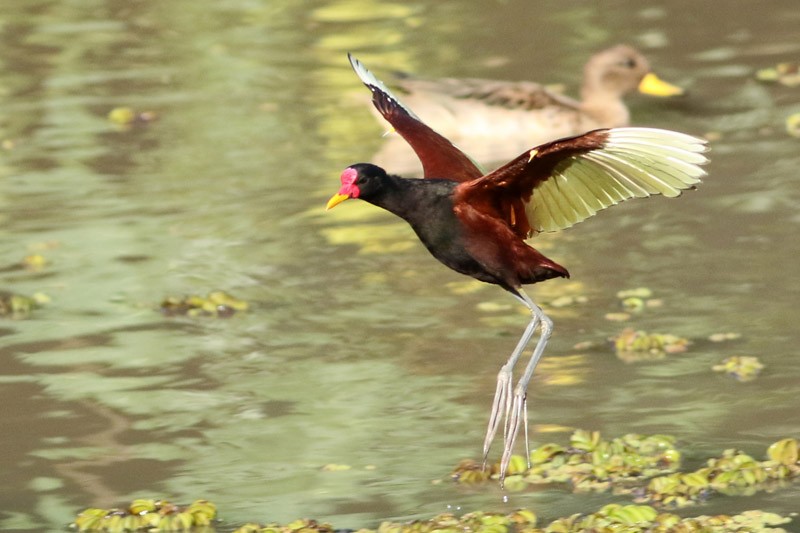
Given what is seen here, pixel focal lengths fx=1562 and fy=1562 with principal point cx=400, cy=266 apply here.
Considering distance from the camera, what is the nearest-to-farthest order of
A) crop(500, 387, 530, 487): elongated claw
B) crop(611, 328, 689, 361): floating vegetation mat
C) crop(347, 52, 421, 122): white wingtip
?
1. crop(500, 387, 530, 487): elongated claw
2. crop(347, 52, 421, 122): white wingtip
3. crop(611, 328, 689, 361): floating vegetation mat

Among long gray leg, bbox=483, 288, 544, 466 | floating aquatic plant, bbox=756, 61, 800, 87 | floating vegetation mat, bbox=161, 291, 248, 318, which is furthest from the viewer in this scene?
floating aquatic plant, bbox=756, 61, 800, 87

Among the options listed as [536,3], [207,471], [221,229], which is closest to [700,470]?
[207,471]

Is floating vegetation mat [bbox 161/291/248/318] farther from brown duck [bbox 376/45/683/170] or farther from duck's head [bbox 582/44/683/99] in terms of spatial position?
duck's head [bbox 582/44/683/99]

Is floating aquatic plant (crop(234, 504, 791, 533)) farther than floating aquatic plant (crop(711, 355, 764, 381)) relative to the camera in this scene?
No

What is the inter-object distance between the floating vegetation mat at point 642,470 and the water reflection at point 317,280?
102 millimetres

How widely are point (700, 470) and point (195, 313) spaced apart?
3.23 meters

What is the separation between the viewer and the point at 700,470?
5.65 metres

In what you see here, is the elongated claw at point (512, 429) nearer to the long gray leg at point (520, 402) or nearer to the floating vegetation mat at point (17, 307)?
the long gray leg at point (520, 402)

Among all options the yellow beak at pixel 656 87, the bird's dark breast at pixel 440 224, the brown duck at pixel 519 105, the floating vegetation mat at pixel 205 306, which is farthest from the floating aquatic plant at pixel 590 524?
the yellow beak at pixel 656 87

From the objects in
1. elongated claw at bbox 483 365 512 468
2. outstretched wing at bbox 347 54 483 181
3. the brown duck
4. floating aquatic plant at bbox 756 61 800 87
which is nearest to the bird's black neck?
outstretched wing at bbox 347 54 483 181

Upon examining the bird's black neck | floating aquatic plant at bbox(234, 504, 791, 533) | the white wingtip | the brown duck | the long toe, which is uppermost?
the brown duck

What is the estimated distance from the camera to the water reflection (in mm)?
6281

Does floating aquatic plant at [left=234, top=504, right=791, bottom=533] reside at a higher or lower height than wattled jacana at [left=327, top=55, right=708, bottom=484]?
lower

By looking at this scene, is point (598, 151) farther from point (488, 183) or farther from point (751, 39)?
point (751, 39)
